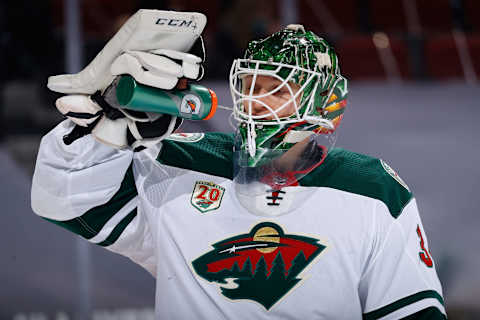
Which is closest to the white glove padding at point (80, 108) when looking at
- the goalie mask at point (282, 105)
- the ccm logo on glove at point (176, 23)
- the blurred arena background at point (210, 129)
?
the ccm logo on glove at point (176, 23)

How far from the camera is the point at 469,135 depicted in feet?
9.90

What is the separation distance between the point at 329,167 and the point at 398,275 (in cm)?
29

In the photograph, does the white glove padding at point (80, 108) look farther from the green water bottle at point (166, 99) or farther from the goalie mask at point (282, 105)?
the goalie mask at point (282, 105)

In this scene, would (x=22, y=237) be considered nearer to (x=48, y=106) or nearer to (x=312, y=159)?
(x=48, y=106)

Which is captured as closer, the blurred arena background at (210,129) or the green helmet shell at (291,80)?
the green helmet shell at (291,80)

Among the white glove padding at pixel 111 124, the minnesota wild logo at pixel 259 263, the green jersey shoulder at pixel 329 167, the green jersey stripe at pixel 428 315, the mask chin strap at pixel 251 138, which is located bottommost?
the green jersey stripe at pixel 428 315

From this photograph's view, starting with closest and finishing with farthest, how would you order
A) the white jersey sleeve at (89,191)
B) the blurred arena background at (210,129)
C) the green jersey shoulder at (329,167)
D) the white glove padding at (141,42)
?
1. the white glove padding at (141,42)
2. the white jersey sleeve at (89,191)
3. the green jersey shoulder at (329,167)
4. the blurred arena background at (210,129)

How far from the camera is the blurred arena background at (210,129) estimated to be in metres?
2.66

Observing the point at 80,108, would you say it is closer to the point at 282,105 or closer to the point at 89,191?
the point at 89,191

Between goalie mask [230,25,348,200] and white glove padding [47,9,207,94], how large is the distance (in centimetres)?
20

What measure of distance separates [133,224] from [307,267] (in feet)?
1.34

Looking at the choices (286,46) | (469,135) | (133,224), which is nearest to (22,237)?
(133,224)

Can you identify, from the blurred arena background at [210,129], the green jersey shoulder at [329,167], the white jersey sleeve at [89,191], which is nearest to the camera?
the white jersey sleeve at [89,191]

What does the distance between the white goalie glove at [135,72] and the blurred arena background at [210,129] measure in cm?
140
